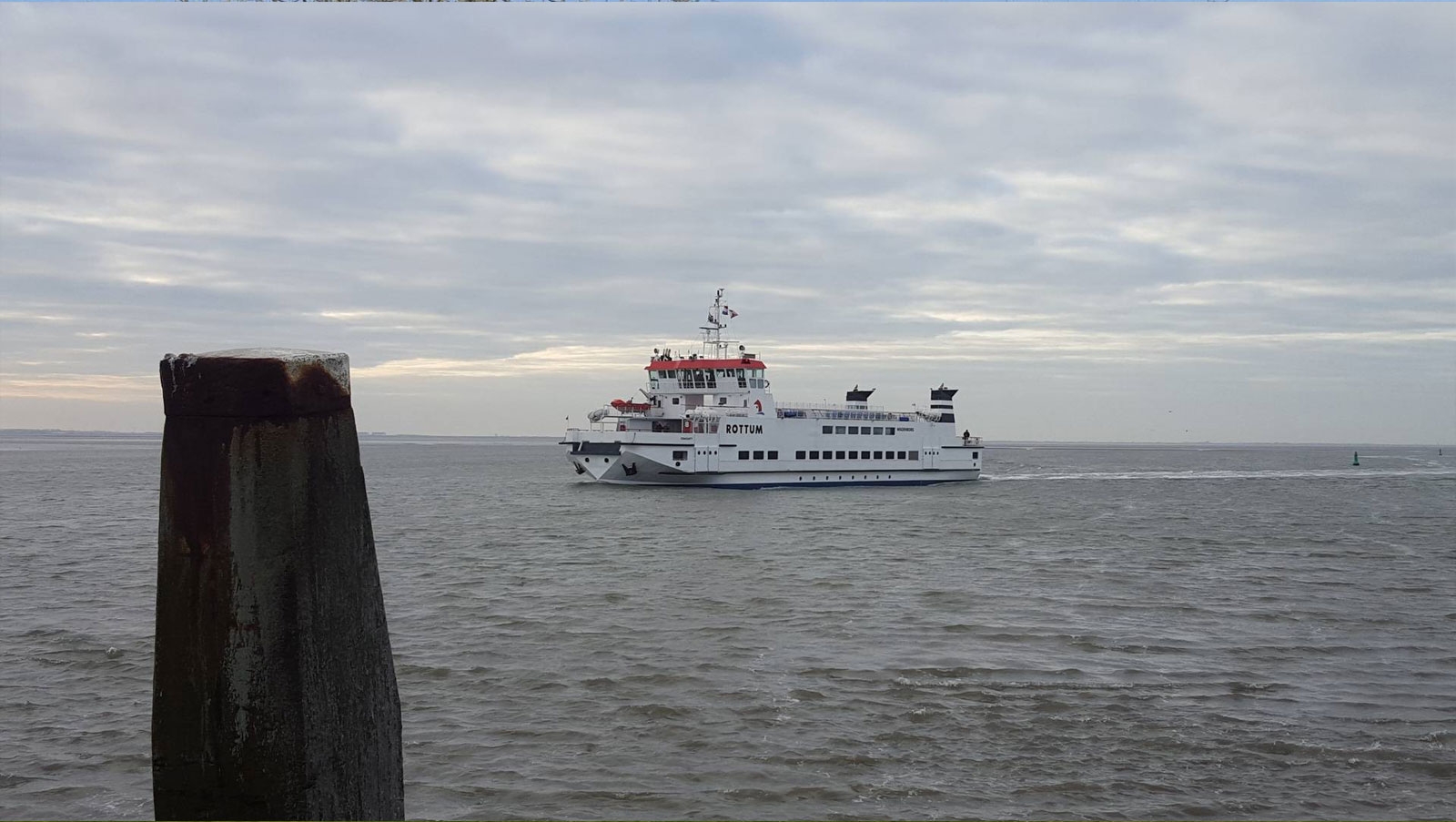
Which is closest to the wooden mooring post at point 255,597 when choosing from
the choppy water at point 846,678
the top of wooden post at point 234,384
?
the top of wooden post at point 234,384

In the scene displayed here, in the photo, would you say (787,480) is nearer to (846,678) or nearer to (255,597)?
(846,678)

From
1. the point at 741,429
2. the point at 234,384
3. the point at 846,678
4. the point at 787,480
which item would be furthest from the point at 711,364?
the point at 234,384

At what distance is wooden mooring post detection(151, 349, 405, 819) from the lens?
9.62 ft

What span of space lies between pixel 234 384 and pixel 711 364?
2157 inches

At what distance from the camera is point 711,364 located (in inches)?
2270

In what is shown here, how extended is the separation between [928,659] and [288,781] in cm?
1304

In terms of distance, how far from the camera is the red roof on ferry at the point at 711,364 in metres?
57.1

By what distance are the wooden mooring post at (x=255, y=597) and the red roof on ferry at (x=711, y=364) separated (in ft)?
177

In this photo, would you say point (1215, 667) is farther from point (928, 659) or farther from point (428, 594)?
point (428, 594)

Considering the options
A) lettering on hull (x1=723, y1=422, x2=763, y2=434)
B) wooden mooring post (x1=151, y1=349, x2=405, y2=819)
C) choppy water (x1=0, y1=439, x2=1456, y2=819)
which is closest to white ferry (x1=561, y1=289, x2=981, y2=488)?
lettering on hull (x1=723, y1=422, x2=763, y2=434)

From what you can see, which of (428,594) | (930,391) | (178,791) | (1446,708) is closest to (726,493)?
(930,391)

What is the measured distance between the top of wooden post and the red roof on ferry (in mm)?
54002

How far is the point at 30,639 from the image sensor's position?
1631 cm

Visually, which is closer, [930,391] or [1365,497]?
[1365,497]
